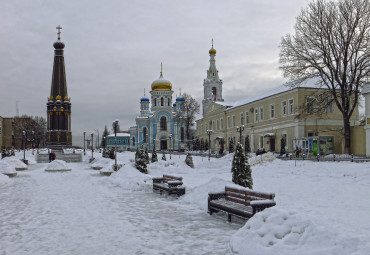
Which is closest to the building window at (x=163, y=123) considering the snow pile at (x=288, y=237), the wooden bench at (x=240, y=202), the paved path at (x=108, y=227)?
the paved path at (x=108, y=227)

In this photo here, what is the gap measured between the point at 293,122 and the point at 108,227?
32066 millimetres

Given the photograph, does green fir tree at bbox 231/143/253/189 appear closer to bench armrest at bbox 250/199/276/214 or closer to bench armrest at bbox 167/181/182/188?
bench armrest at bbox 167/181/182/188

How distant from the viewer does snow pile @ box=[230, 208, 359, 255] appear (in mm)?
4578

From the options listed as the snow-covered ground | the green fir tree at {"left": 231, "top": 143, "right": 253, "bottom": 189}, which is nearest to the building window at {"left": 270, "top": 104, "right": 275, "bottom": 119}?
the snow-covered ground

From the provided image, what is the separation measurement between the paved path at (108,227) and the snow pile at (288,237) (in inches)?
26.1

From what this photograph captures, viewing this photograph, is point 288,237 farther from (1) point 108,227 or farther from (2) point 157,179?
(2) point 157,179

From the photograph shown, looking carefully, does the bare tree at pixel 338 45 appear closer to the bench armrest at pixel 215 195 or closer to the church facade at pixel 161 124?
the bench armrest at pixel 215 195

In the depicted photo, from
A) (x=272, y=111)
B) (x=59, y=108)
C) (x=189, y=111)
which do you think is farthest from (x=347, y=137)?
(x=59, y=108)

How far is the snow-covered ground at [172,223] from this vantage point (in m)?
5.22

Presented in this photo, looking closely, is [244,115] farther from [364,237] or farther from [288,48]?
[364,237]

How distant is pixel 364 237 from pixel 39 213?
839cm

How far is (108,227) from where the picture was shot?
8070 millimetres

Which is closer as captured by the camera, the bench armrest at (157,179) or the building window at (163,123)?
the bench armrest at (157,179)

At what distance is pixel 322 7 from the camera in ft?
90.9
